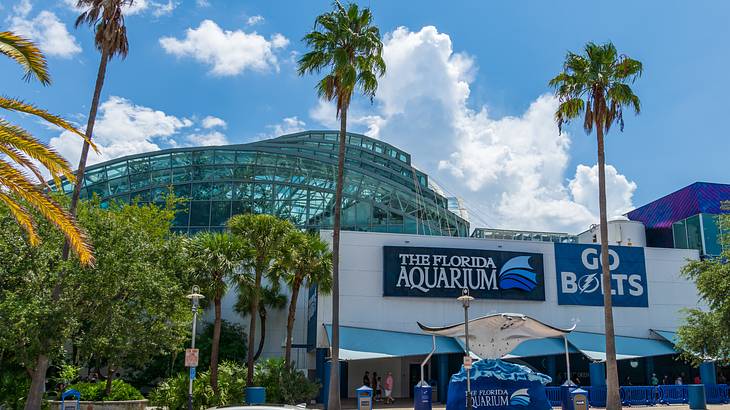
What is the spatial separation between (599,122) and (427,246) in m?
11.9

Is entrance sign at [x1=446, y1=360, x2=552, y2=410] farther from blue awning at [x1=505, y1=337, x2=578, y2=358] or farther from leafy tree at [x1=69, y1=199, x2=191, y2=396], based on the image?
→ leafy tree at [x1=69, y1=199, x2=191, y2=396]

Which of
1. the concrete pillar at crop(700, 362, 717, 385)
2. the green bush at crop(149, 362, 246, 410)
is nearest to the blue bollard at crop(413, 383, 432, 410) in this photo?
the green bush at crop(149, 362, 246, 410)

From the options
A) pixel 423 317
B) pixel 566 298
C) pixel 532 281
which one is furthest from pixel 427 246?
pixel 566 298

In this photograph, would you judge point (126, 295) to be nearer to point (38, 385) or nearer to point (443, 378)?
point (38, 385)

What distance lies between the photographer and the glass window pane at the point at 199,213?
48.4 meters

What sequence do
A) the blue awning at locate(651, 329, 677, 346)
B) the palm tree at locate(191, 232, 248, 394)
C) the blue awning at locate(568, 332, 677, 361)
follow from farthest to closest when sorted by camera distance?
the blue awning at locate(651, 329, 677, 346) < the blue awning at locate(568, 332, 677, 361) < the palm tree at locate(191, 232, 248, 394)

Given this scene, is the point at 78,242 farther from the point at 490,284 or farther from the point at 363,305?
the point at 490,284

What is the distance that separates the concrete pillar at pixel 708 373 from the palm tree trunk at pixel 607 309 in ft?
30.8

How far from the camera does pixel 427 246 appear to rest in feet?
111

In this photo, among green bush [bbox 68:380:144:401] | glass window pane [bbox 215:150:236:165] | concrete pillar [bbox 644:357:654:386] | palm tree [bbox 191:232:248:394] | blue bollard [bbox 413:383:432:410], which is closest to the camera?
blue bollard [bbox 413:383:432:410]

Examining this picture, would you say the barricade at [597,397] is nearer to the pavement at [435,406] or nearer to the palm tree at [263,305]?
the pavement at [435,406]

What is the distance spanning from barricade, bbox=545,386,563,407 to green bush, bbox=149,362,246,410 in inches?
511

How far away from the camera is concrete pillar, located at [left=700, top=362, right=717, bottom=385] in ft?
99.9

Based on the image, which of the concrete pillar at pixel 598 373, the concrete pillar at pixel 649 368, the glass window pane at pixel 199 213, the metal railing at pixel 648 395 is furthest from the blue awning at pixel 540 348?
the glass window pane at pixel 199 213
